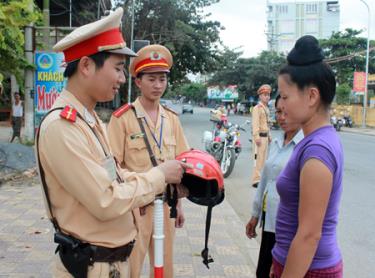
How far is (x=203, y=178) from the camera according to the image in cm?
200

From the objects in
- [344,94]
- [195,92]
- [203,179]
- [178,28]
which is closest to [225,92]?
[344,94]

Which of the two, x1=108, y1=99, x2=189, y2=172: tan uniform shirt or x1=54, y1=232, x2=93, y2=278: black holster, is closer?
x1=54, y1=232, x2=93, y2=278: black holster

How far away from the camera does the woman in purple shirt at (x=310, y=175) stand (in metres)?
1.65

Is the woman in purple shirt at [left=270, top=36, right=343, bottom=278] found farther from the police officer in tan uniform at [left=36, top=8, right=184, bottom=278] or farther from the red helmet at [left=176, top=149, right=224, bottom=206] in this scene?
the police officer in tan uniform at [left=36, top=8, right=184, bottom=278]

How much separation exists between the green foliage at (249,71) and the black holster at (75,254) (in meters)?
43.3

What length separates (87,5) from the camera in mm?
23000

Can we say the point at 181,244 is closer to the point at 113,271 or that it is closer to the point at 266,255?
the point at 266,255

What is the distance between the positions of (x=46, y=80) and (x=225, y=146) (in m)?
4.62

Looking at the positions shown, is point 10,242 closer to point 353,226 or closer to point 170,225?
point 170,225

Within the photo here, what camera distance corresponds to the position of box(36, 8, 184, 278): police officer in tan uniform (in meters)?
1.63

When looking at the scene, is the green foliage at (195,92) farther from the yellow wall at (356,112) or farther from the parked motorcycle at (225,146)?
the parked motorcycle at (225,146)

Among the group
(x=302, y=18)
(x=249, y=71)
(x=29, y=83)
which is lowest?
(x=29, y=83)

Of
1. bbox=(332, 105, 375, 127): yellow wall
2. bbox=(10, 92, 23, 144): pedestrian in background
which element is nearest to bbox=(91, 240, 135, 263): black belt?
bbox=(10, 92, 23, 144): pedestrian in background

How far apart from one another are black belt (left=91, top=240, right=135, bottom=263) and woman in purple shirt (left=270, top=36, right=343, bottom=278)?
0.67 meters
